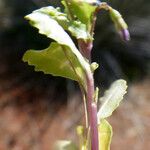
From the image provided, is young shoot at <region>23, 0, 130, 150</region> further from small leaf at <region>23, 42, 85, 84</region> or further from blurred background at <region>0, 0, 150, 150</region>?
blurred background at <region>0, 0, 150, 150</region>

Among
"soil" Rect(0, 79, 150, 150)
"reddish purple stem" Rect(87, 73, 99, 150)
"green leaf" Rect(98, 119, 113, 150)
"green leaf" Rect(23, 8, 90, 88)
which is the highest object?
"green leaf" Rect(23, 8, 90, 88)

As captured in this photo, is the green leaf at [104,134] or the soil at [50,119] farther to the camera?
the soil at [50,119]

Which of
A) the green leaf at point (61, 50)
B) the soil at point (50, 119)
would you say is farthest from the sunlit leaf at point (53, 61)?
the soil at point (50, 119)

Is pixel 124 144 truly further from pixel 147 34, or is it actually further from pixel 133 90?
pixel 147 34

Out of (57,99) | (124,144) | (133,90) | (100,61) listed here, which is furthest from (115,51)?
(124,144)

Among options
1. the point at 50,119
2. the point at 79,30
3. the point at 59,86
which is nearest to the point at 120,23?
the point at 79,30

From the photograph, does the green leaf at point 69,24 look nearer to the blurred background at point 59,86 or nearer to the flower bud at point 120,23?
the flower bud at point 120,23

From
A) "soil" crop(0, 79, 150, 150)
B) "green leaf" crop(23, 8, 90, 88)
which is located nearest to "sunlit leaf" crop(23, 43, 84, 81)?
Answer: "green leaf" crop(23, 8, 90, 88)

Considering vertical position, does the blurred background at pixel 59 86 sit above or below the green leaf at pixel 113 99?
below

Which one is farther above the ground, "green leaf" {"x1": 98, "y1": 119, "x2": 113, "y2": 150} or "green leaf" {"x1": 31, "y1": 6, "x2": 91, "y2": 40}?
"green leaf" {"x1": 31, "y1": 6, "x2": 91, "y2": 40}

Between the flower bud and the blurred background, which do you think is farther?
the blurred background
